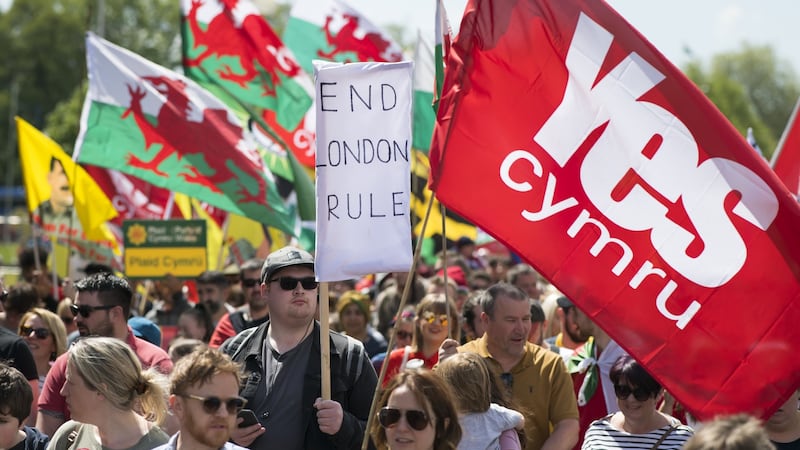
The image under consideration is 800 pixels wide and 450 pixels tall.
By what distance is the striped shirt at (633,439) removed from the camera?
19.4 feet

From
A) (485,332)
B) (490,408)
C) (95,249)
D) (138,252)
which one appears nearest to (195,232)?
(138,252)

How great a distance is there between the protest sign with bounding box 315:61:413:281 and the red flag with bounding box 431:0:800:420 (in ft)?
0.76

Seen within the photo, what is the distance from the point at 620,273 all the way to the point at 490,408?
0.84 metres

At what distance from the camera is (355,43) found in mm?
16391

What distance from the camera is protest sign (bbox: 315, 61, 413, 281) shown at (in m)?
5.46

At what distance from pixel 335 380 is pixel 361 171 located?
868 mm

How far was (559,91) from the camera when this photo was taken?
5723 millimetres

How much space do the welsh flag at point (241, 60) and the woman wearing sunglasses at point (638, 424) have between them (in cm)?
949

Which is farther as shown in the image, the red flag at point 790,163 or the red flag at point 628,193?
the red flag at point 790,163

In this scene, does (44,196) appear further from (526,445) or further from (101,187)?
(526,445)

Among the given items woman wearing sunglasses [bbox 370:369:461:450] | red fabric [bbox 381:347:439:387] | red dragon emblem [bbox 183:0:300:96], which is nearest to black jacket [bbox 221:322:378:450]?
woman wearing sunglasses [bbox 370:369:461:450]

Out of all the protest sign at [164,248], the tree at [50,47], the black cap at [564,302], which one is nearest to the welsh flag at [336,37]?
the protest sign at [164,248]

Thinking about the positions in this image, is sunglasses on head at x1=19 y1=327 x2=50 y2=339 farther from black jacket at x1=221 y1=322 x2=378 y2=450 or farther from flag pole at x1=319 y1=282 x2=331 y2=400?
flag pole at x1=319 y1=282 x2=331 y2=400

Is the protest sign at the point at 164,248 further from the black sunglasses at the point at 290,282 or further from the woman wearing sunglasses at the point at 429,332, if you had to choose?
the black sunglasses at the point at 290,282
